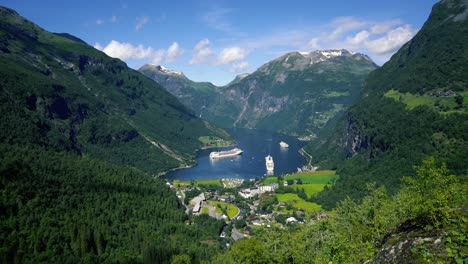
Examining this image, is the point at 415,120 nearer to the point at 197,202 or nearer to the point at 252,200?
the point at 252,200

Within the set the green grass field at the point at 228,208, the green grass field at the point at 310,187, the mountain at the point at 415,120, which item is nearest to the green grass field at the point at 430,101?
the mountain at the point at 415,120

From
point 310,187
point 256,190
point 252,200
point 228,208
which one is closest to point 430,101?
point 310,187

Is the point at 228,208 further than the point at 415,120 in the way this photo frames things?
No

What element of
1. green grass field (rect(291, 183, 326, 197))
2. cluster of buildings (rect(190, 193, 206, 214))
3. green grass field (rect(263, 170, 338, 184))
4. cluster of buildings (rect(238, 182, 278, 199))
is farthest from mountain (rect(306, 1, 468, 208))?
cluster of buildings (rect(190, 193, 206, 214))

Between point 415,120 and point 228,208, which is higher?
point 415,120

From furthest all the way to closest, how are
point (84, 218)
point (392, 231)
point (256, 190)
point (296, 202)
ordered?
point (256, 190) → point (296, 202) → point (84, 218) → point (392, 231)

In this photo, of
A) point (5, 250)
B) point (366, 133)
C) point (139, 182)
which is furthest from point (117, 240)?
point (366, 133)
